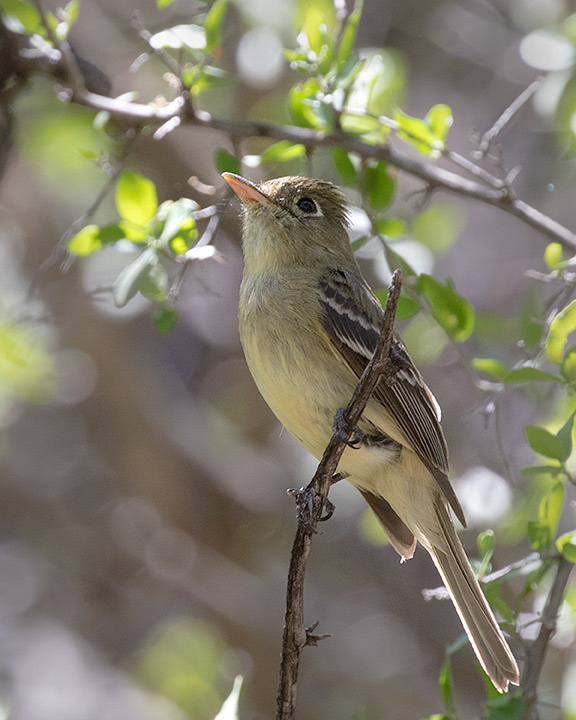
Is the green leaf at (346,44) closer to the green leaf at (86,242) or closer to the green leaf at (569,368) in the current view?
the green leaf at (86,242)

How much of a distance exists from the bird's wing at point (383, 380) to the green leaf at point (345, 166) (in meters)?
0.49

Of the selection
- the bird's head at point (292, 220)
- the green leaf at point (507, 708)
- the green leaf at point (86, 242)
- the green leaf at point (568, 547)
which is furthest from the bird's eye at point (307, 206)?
the green leaf at point (507, 708)

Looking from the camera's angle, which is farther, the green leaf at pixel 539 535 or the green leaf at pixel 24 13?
the green leaf at pixel 24 13

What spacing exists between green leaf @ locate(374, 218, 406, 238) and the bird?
20 cm

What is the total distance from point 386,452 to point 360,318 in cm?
52

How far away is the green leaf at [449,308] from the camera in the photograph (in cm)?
372

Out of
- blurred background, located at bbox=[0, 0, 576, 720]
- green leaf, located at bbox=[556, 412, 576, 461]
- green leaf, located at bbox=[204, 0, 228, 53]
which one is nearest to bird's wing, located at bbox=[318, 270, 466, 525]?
green leaf, located at bbox=[556, 412, 576, 461]

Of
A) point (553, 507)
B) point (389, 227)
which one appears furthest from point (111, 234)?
point (553, 507)

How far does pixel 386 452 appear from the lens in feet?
11.8

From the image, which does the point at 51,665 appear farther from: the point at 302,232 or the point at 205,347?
the point at 302,232

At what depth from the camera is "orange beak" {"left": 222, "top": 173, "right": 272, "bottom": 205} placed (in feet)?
12.0

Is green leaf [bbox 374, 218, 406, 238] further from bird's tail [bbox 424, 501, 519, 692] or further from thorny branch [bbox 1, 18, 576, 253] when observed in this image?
bird's tail [bbox 424, 501, 519, 692]

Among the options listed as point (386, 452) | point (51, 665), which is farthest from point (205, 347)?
point (386, 452)

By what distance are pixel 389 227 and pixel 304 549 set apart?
156 cm
